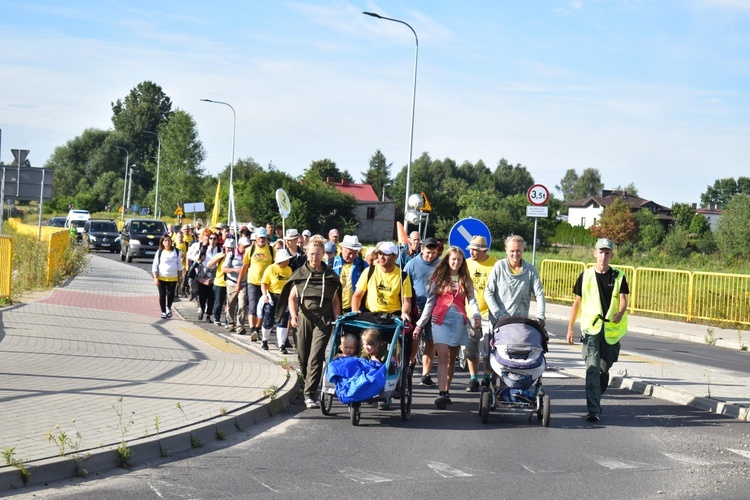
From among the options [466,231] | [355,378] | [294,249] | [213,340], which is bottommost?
[213,340]

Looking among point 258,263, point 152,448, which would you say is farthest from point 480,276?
point 258,263

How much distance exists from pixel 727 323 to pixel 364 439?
17.0 m

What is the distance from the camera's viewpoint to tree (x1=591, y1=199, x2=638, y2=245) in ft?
318

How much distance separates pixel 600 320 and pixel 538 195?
40.3ft

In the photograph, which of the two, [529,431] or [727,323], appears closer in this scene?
[529,431]

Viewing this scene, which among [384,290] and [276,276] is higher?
[384,290]

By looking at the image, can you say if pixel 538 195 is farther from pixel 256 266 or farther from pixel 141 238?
pixel 141 238

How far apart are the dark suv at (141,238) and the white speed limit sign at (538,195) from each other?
23475 millimetres

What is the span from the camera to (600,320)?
9719 millimetres

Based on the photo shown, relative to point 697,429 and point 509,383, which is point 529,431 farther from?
point 697,429

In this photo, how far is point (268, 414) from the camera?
9453 mm

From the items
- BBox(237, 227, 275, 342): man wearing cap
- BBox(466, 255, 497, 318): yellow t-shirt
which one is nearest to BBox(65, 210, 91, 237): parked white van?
BBox(237, 227, 275, 342): man wearing cap

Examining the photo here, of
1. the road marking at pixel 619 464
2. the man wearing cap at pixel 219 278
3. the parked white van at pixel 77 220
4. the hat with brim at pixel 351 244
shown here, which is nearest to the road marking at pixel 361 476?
the road marking at pixel 619 464

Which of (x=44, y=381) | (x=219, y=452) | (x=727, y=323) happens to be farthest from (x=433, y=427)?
(x=727, y=323)
